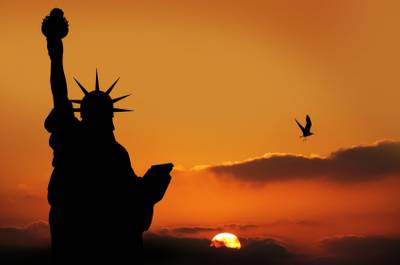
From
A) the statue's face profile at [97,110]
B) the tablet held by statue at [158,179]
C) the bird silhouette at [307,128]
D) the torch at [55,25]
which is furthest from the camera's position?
the bird silhouette at [307,128]

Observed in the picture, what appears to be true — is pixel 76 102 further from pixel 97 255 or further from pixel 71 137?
pixel 97 255

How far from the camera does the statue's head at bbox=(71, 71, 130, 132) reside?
23.9 metres

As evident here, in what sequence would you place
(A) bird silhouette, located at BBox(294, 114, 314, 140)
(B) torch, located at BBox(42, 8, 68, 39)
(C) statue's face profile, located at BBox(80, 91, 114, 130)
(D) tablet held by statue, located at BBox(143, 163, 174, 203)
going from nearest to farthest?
(B) torch, located at BBox(42, 8, 68, 39), (C) statue's face profile, located at BBox(80, 91, 114, 130), (D) tablet held by statue, located at BBox(143, 163, 174, 203), (A) bird silhouette, located at BBox(294, 114, 314, 140)

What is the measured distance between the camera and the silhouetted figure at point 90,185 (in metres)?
23.1

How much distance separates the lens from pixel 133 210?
2392cm

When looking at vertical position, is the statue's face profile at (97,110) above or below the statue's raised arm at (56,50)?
below

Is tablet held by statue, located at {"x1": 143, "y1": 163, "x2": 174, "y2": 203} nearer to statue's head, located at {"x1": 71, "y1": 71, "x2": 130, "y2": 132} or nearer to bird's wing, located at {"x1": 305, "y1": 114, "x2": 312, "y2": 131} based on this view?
statue's head, located at {"x1": 71, "y1": 71, "x2": 130, "y2": 132}

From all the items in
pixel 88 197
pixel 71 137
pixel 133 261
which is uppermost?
pixel 71 137

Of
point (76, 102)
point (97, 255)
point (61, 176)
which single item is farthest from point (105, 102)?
point (97, 255)

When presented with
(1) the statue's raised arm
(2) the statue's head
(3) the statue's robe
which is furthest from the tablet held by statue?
(1) the statue's raised arm

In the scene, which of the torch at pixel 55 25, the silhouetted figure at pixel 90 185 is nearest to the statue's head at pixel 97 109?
the silhouetted figure at pixel 90 185

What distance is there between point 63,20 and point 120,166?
169 inches

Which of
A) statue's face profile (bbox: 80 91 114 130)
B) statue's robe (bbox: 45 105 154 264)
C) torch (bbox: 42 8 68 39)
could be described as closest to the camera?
statue's robe (bbox: 45 105 154 264)

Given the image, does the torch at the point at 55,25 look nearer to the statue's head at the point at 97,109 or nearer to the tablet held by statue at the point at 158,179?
the statue's head at the point at 97,109
